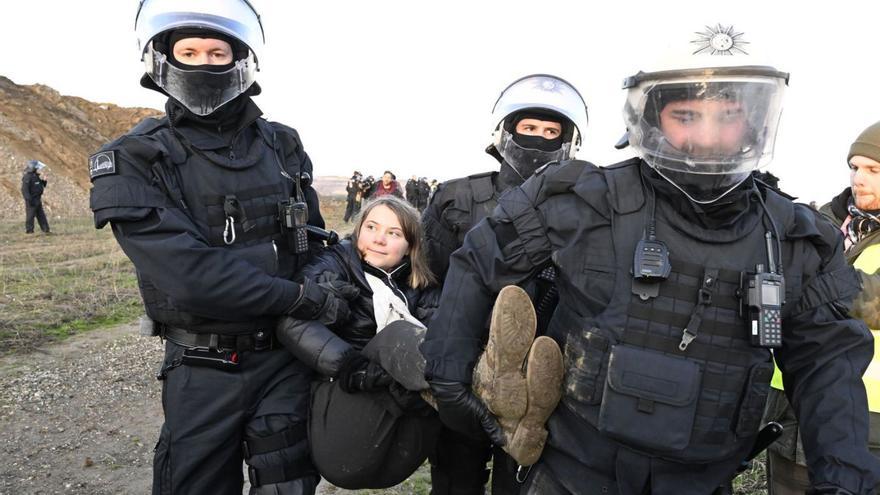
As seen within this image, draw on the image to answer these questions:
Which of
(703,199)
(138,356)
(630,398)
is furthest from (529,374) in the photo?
(138,356)

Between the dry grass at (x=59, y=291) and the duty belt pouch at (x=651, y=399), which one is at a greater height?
the duty belt pouch at (x=651, y=399)

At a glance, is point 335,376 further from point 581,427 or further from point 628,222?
point 628,222

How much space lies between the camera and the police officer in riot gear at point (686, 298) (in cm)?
182

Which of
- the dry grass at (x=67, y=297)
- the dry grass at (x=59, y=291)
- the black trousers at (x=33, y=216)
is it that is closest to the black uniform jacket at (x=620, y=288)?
the dry grass at (x=67, y=297)

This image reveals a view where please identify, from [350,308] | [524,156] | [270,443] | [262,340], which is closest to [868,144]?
[524,156]

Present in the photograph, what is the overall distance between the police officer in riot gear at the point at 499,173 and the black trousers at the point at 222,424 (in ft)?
2.72

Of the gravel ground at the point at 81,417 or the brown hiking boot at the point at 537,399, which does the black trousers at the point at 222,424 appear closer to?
the brown hiking boot at the point at 537,399

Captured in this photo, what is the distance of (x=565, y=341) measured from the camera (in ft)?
6.57

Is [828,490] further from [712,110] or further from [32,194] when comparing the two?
[32,194]

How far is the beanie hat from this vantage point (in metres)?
2.77

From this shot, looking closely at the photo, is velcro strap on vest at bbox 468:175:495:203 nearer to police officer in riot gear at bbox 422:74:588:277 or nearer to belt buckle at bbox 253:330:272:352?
police officer in riot gear at bbox 422:74:588:277

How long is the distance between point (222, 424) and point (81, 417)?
113 inches

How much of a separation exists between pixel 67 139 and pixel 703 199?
1498 inches

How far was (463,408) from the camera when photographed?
2.01m
